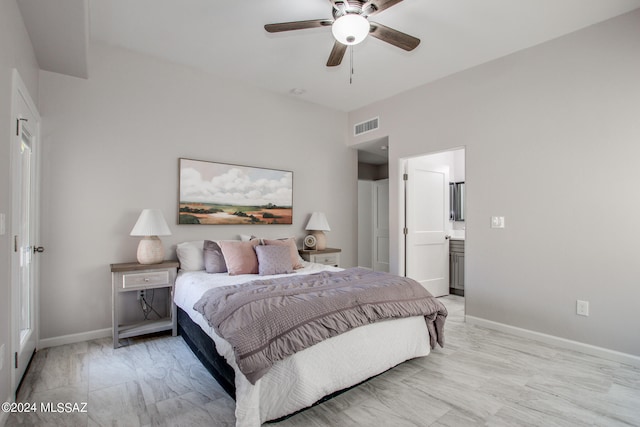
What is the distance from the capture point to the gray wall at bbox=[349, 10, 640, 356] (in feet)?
8.75

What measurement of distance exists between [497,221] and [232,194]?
10.0ft

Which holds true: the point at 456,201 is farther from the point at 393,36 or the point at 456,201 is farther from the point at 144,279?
the point at 144,279

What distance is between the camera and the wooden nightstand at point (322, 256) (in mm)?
4285

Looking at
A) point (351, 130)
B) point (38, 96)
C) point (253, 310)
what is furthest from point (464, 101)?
point (38, 96)

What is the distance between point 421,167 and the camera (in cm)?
465

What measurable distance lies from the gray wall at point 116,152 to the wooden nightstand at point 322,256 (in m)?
0.50

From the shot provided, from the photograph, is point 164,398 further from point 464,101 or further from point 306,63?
point 464,101

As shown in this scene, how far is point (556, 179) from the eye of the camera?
3023 millimetres

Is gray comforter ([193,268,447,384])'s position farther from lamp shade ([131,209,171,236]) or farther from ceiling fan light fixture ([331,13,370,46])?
ceiling fan light fixture ([331,13,370,46])

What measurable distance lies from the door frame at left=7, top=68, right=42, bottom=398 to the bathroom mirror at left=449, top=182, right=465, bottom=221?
530 centimetres

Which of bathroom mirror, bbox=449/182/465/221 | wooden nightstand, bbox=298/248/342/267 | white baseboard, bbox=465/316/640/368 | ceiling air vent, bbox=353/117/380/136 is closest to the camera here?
white baseboard, bbox=465/316/640/368

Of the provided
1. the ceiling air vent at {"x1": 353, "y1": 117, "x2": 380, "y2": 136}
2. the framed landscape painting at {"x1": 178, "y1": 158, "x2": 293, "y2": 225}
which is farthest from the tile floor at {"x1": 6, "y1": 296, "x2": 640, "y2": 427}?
the ceiling air vent at {"x1": 353, "y1": 117, "x2": 380, "y2": 136}

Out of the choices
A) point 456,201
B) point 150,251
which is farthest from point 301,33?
point 456,201

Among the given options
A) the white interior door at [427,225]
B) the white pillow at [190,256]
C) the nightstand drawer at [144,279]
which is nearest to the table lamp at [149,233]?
the nightstand drawer at [144,279]
